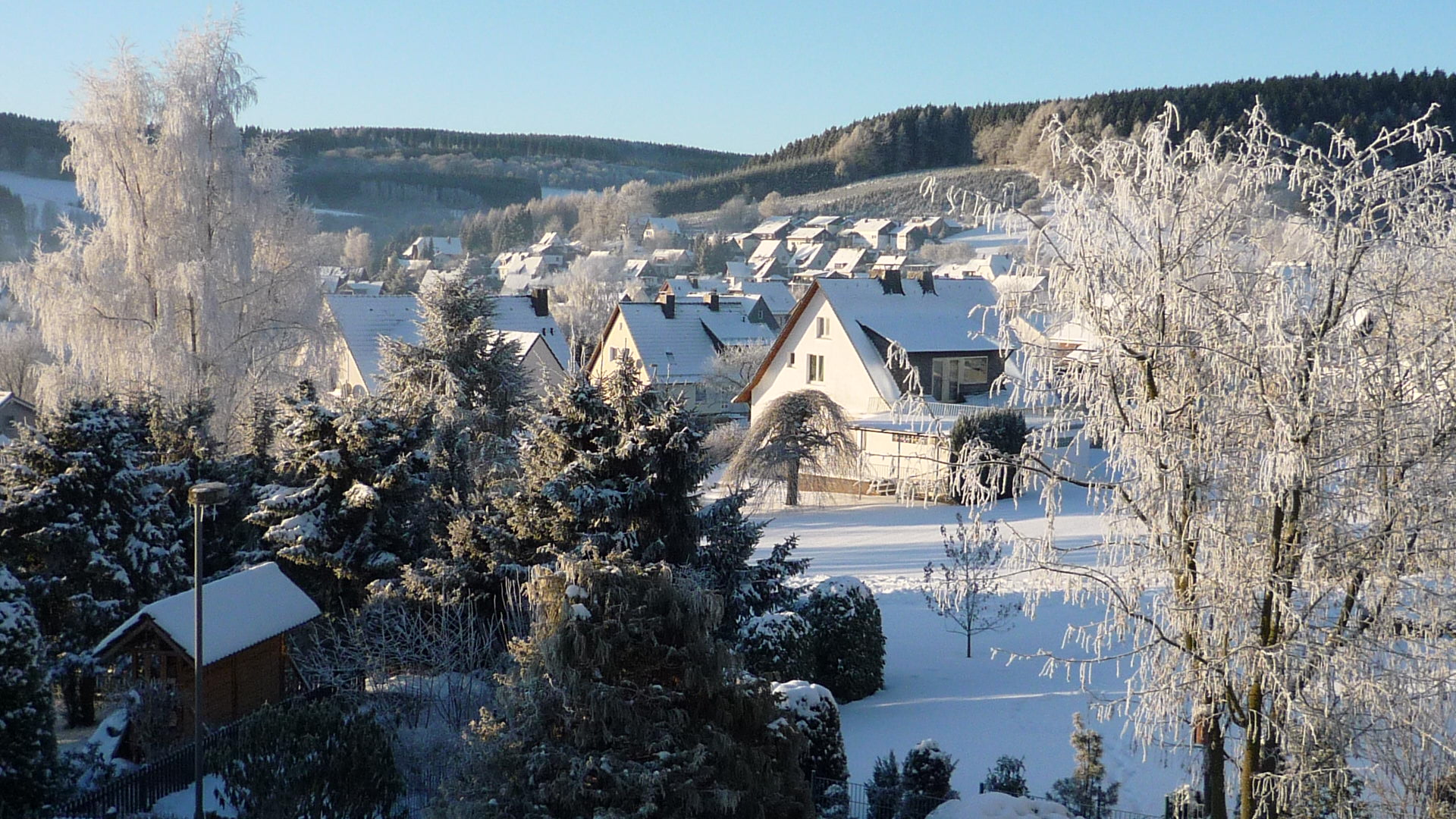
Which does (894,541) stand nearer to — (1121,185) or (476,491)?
(476,491)

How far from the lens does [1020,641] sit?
60.3ft

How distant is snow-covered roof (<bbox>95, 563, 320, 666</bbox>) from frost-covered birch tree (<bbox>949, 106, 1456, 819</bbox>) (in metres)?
11.4

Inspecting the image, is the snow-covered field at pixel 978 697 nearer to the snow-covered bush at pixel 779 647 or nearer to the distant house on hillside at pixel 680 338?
the snow-covered bush at pixel 779 647

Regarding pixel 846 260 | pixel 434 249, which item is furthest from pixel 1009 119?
pixel 434 249

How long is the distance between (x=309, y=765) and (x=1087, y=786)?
27.0 ft

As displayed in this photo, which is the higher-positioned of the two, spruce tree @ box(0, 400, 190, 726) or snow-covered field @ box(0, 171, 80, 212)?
snow-covered field @ box(0, 171, 80, 212)

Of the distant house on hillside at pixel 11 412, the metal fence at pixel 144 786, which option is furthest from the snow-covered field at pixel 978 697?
the distant house on hillside at pixel 11 412

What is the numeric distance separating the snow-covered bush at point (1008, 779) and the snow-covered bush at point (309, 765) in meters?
6.65

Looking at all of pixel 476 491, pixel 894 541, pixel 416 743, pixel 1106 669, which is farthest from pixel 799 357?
pixel 416 743

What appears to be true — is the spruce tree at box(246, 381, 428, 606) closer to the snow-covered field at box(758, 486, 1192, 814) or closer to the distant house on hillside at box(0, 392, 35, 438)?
the snow-covered field at box(758, 486, 1192, 814)

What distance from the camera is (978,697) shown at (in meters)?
16.0

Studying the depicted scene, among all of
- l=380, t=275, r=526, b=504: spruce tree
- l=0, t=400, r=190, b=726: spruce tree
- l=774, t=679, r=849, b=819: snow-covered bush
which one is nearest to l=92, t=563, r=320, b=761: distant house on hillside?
l=0, t=400, r=190, b=726: spruce tree

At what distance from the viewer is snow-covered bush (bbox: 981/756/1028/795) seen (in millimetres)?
12195

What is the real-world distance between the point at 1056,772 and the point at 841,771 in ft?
8.51
